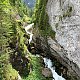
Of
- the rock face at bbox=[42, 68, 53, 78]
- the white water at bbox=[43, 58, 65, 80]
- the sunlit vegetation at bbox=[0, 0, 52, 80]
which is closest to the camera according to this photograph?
the sunlit vegetation at bbox=[0, 0, 52, 80]

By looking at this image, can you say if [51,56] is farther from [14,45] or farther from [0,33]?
[0,33]

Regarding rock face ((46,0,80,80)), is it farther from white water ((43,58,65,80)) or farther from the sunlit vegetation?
the sunlit vegetation

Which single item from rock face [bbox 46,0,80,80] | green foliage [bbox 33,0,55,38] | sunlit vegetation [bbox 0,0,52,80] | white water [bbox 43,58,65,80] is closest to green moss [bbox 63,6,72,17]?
rock face [bbox 46,0,80,80]

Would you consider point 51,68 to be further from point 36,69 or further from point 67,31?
point 67,31

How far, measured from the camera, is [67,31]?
29.0 meters

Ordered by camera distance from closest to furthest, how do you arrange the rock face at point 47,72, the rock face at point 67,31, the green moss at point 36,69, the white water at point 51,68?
the rock face at point 67,31 → the green moss at point 36,69 → the rock face at point 47,72 → the white water at point 51,68

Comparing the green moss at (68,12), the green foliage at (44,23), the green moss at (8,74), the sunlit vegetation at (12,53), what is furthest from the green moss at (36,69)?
the green moss at (68,12)

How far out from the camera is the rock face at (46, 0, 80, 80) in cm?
2788

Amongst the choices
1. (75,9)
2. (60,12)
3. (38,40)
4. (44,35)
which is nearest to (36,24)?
(38,40)

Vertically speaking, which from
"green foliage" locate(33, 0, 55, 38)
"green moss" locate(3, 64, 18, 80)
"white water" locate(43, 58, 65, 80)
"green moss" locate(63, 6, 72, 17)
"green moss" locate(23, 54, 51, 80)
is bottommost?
"white water" locate(43, 58, 65, 80)

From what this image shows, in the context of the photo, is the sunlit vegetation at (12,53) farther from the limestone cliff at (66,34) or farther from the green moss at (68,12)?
the green moss at (68,12)

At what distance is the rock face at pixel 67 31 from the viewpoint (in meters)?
27.9

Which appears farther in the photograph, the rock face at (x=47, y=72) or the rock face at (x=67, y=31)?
the rock face at (x=47, y=72)

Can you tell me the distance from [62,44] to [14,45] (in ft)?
16.3
